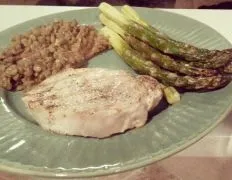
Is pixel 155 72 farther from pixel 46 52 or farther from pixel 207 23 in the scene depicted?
pixel 207 23

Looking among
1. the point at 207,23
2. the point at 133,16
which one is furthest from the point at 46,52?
the point at 207,23

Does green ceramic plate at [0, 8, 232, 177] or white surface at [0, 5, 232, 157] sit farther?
white surface at [0, 5, 232, 157]

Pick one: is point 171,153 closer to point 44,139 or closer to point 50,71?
point 44,139

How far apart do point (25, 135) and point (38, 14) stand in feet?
2.32

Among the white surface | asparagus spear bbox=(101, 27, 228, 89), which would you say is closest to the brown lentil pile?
asparagus spear bbox=(101, 27, 228, 89)

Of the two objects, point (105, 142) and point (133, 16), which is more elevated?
point (133, 16)

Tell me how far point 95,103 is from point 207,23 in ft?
2.08

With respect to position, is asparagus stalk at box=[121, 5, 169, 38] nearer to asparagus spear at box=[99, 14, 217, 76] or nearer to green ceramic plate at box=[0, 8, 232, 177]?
asparagus spear at box=[99, 14, 217, 76]

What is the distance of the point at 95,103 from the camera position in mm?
899

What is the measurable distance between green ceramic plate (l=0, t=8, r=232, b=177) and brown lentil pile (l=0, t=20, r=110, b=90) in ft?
0.21

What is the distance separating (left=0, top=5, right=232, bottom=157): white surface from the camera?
98cm

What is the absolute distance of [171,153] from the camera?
81 centimetres

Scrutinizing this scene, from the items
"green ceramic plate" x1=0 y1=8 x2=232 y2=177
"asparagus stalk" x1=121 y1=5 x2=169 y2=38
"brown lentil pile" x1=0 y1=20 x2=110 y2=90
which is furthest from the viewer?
"asparagus stalk" x1=121 y1=5 x2=169 y2=38

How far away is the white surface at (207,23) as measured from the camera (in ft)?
3.20
